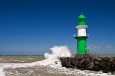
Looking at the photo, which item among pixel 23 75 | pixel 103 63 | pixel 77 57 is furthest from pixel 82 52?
pixel 23 75

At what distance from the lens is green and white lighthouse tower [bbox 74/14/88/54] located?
28734 millimetres

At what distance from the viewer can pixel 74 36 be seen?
96.2ft

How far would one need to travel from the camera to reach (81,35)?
2873 centimetres

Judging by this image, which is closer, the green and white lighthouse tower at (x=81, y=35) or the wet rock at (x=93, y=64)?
the wet rock at (x=93, y=64)

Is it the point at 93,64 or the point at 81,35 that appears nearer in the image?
the point at 93,64

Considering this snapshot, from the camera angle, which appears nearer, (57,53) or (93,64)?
(93,64)

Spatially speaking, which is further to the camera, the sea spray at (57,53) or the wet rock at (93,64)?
the sea spray at (57,53)

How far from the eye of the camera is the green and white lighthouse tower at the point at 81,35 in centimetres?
2873

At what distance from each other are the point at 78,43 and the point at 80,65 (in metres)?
3.56

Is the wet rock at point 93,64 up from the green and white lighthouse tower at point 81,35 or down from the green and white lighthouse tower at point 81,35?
down

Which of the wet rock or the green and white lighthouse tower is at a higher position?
the green and white lighthouse tower

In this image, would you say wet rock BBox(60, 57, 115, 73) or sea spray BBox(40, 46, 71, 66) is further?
sea spray BBox(40, 46, 71, 66)

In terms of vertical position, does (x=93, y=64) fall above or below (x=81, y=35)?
below

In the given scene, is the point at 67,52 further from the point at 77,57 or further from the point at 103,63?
the point at 103,63
